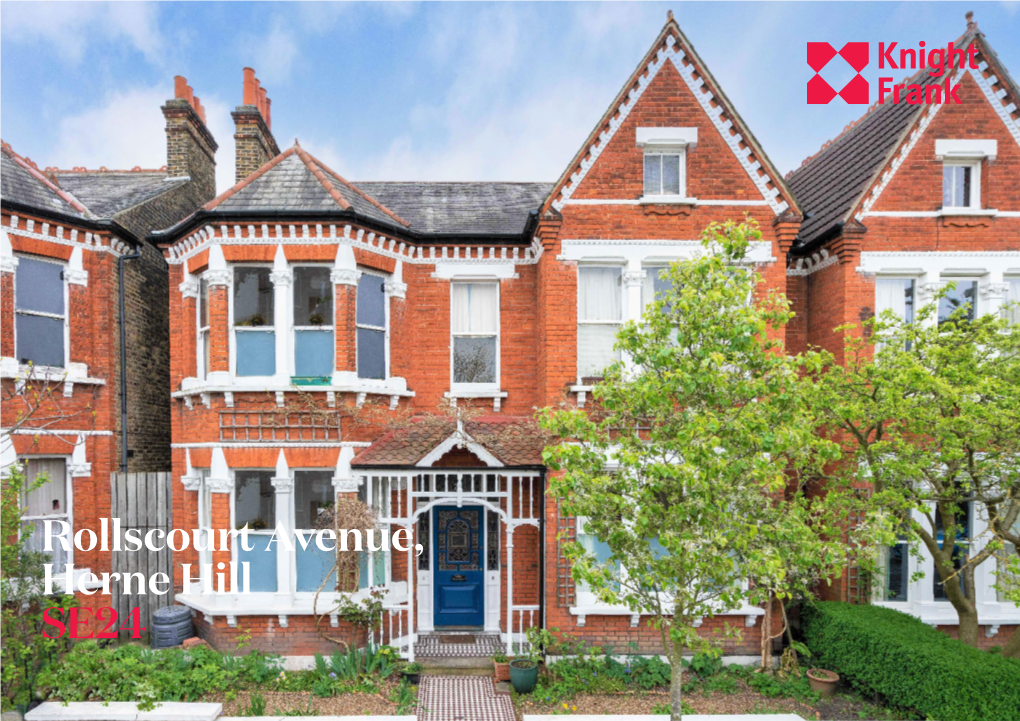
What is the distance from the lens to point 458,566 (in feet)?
36.5

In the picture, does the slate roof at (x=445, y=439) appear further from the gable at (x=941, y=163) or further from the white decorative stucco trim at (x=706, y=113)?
the gable at (x=941, y=163)

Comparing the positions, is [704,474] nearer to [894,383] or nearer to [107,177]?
[894,383]

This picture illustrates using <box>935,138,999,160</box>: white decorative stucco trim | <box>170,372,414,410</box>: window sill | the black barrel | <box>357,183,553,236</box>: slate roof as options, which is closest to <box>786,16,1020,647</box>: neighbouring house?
<box>935,138,999,160</box>: white decorative stucco trim

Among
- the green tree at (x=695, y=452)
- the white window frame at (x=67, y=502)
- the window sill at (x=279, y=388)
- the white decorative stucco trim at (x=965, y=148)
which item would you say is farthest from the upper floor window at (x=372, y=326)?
the white decorative stucco trim at (x=965, y=148)

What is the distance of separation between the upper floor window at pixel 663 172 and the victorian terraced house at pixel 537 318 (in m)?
0.06

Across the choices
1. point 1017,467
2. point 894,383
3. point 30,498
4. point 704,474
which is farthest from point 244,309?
point 1017,467

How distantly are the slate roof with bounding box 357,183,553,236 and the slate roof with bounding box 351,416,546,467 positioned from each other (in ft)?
12.8

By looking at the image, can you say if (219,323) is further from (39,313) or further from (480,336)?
(480,336)

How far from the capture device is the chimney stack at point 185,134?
45.4 ft

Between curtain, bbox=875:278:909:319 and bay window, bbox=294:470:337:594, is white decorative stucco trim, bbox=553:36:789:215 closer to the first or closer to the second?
curtain, bbox=875:278:909:319

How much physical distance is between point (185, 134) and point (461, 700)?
14.7 m

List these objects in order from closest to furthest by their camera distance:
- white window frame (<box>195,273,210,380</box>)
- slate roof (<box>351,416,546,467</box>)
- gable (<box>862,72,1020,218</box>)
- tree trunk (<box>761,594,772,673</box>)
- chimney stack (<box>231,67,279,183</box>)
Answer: tree trunk (<box>761,594,772,673</box>)
slate roof (<box>351,416,546,467</box>)
gable (<box>862,72,1020,218</box>)
white window frame (<box>195,273,210,380</box>)
chimney stack (<box>231,67,279,183</box>)

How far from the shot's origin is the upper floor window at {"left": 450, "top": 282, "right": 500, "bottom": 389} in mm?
11461

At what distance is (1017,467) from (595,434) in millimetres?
6654
